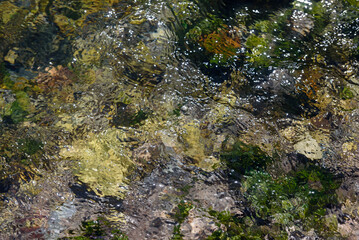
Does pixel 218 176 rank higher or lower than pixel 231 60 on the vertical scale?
lower

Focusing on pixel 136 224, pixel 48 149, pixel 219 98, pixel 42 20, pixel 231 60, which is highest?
pixel 42 20

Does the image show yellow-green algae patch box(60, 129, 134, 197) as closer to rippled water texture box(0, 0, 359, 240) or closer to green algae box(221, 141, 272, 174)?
rippled water texture box(0, 0, 359, 240)

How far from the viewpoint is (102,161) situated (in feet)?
12.0

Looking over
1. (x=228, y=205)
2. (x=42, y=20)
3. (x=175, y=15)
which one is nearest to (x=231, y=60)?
(x=175, y=15)

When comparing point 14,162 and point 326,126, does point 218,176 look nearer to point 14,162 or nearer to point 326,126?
point 326,126

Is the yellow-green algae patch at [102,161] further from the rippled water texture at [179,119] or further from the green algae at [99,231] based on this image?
the green algae at [99,231]

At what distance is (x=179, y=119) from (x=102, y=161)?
1.19 meters

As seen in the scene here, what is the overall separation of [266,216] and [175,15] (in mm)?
3264

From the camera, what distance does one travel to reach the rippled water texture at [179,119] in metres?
3.44

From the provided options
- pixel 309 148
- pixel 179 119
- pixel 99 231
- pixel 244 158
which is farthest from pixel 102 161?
pixel 309 148

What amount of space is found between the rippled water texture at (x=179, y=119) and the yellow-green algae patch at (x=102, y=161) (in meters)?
0.02

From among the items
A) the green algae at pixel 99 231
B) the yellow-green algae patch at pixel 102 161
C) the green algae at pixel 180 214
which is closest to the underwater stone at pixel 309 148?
the green algae at pixel 180 214

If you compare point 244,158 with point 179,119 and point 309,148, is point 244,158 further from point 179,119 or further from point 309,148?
point 179,119

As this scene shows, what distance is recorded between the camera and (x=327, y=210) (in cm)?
346
